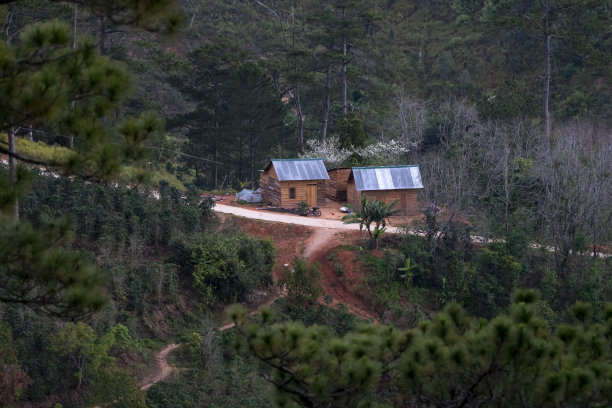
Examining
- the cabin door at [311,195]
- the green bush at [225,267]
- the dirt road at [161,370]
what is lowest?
the dirt road at [161,370]

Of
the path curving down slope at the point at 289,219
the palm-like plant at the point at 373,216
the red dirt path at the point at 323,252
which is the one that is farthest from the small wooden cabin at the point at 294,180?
the palm-like plant at the point at 373,216

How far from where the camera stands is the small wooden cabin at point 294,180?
28.7 metres

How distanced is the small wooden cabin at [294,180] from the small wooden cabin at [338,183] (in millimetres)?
1495

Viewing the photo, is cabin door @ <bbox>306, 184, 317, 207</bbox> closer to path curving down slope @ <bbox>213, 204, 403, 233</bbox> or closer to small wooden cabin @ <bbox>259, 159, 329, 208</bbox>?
small wooden cabin @ <bbox>259, 159, 329, 208</bbox>

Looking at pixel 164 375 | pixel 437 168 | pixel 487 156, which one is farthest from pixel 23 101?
pixel 487 156

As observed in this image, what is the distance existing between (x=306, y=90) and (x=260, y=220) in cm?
1770

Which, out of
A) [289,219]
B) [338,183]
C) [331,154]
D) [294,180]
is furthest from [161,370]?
[331,154]

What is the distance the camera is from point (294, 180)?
93.9ft

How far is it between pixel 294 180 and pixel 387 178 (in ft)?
13.5

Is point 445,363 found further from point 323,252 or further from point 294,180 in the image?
point 294,180

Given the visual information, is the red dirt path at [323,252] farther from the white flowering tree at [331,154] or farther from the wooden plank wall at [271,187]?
the white flowering tree at [331,154]

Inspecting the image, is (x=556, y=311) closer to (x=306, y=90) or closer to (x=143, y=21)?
(x=143, y=21)

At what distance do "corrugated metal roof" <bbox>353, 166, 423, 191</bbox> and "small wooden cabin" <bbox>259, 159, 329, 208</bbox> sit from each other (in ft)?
5.24

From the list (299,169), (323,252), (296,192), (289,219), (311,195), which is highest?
(299,169)
